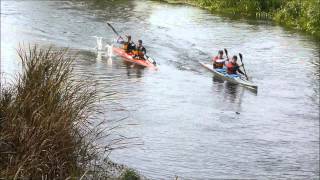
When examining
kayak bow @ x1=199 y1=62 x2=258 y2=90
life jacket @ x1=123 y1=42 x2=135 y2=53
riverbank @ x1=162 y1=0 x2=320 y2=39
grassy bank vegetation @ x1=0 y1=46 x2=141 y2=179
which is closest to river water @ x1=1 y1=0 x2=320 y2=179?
kayak bow @ x1=199 y1=62 x2=258 y2=90

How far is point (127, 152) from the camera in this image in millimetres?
15742

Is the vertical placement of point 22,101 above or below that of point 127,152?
above

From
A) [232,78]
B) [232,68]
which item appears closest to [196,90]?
[232,78]

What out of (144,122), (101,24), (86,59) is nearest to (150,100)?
(144,122)

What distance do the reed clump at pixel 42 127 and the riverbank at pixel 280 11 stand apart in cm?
3325

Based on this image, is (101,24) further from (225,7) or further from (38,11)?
(225,7)

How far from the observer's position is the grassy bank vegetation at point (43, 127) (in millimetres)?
7797

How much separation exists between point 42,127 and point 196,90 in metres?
17.3

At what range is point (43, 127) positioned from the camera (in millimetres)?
7820

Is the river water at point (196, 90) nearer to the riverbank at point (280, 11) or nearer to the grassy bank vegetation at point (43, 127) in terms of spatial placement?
the grassy bank vegetation at point (43, 127)

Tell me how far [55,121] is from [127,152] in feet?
26.1

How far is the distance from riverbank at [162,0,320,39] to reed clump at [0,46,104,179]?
33250mm

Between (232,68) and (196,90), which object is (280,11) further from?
(196,90)

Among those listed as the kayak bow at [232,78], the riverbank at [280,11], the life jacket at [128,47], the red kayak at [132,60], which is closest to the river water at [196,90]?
the kayak bow at [232,78]
